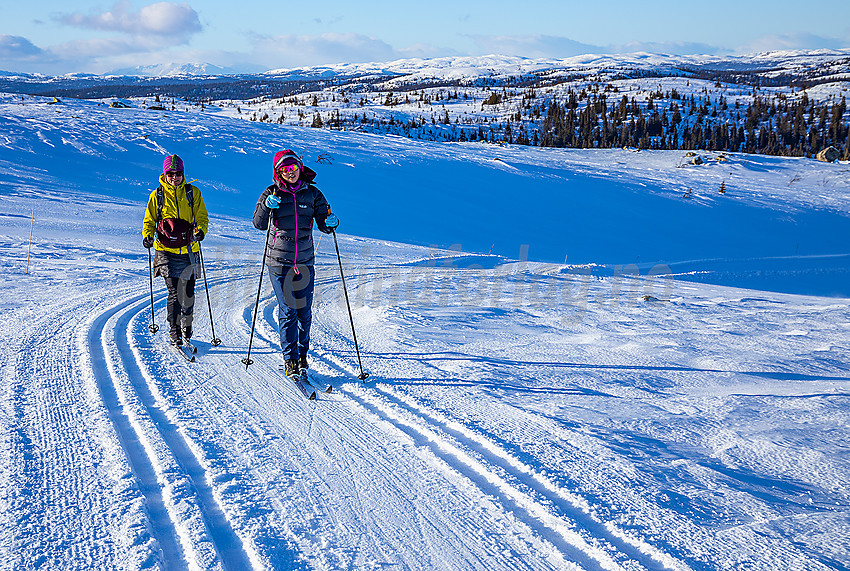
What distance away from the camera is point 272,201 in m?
4.50

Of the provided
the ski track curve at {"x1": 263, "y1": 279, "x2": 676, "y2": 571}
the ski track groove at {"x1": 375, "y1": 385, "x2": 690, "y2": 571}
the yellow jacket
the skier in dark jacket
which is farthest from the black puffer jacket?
the ski track groove at {"x1": 375, "y1": 385, "x2": 690, "y2": 571}

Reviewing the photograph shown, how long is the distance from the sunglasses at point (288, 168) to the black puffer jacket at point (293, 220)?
10 centimetres

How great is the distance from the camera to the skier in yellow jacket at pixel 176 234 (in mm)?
5484

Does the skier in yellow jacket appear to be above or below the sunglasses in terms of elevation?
below

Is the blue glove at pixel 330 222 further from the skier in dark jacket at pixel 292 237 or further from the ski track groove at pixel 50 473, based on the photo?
the ski track groove at pixel 50 473

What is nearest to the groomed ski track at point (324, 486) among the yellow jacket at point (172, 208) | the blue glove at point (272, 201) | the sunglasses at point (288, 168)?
the yellow jacket at point (172, 208)

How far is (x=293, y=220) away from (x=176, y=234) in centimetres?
164

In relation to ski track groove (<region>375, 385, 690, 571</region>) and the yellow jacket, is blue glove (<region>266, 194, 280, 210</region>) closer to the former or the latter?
the yellow jacket

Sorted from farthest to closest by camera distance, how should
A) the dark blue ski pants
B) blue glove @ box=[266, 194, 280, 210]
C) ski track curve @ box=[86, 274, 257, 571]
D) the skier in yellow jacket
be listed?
the skier in yellow jacket, the dark blue ski pants, blue glove @ box=[266, 194, 280, 210], ski track curve @ box=[86, 274, 257, 571]

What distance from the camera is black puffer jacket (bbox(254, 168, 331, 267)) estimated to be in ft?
15.3

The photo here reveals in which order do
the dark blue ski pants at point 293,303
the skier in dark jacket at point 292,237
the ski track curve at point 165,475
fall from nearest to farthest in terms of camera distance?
the ski track curve at point 165,475 → the skier in dark jacket at point 292,237 → the dark blue ski pants at point 293,303

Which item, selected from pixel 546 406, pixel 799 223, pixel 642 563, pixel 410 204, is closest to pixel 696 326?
pixel 546 406

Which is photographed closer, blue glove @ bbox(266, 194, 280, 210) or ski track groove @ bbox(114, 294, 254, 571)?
ski track groove @ bbox(114, 294, 254, 571)

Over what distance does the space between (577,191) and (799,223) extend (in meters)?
10.0
